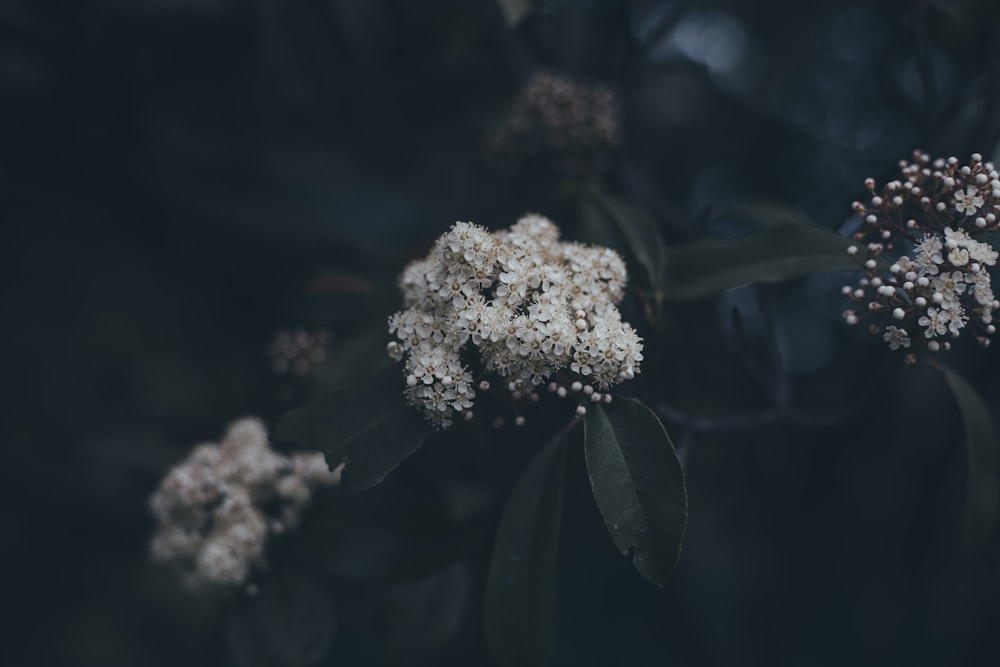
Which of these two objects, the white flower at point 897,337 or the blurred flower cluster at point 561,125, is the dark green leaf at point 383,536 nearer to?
the white flower at point 897,337

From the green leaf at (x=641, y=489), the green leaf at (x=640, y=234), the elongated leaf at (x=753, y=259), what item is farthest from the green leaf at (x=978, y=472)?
the green leaf at (x=641, y=489)

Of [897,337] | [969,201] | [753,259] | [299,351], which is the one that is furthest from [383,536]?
[969,201]

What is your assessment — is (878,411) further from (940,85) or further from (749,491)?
(940,85)

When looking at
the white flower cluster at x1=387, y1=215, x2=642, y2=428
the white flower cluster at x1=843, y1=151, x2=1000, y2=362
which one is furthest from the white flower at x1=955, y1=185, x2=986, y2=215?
the white flower cluster at x1=387, y1=215, x2=642, y2=428

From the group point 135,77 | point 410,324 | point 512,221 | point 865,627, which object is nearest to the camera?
point 410,324

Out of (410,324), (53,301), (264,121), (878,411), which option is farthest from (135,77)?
(878,411)

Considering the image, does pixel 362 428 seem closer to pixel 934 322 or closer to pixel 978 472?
pixel 934 322

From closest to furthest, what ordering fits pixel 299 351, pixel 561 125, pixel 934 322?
pixel 934 322 → pixel 299 351 → pixel 561 125
